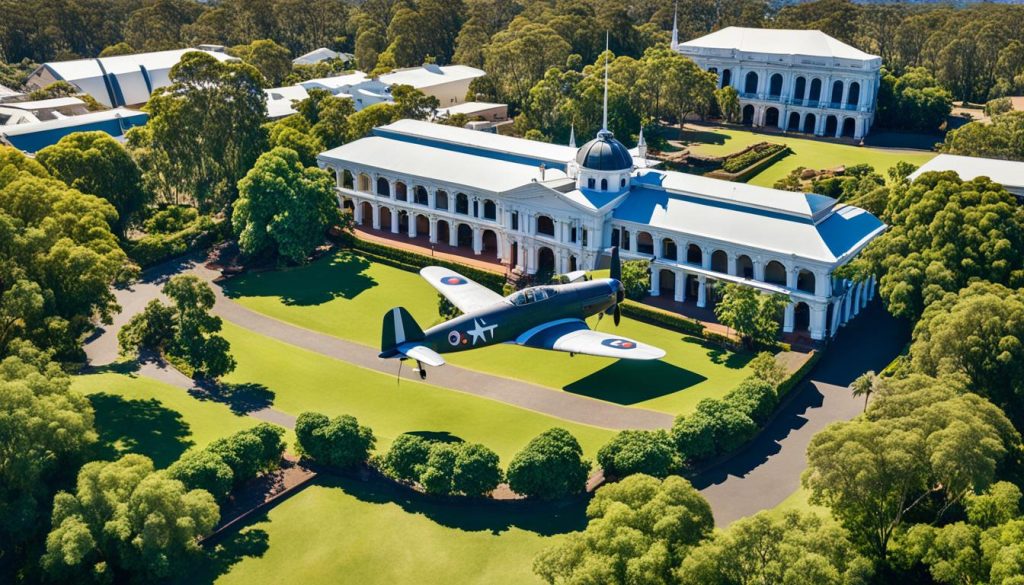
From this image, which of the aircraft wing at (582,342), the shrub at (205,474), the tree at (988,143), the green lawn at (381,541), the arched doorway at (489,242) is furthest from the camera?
the tree at (988,143)

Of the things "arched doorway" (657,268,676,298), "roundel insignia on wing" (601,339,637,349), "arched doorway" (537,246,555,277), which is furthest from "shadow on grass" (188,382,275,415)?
"arched doorway" (657,268,676,298)

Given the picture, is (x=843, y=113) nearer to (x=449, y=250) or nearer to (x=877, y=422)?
(x=449, y=250)

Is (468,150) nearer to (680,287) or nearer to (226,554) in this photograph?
(680,287)

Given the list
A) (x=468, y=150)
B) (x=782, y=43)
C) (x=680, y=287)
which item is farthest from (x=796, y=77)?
(x=680, y=287)

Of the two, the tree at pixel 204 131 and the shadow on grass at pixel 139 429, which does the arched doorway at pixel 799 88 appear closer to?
the tree at pixel 204 131

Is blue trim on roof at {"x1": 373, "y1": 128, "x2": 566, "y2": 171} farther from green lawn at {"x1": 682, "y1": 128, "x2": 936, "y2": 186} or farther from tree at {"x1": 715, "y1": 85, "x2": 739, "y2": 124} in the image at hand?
tree at {"x1": 715, "y1": 85, "x2": 739, "y2": 124}

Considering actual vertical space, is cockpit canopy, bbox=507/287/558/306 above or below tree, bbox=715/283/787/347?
above

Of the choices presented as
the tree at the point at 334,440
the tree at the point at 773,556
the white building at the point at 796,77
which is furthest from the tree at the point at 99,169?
the white building at the point at 796,77
